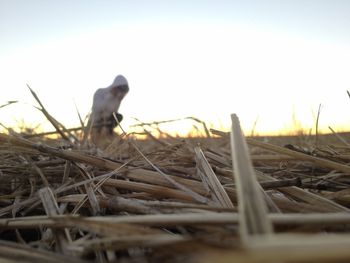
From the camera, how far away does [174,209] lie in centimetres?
65

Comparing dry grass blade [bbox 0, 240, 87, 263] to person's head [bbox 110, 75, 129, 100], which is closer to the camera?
dry grass blade [bbox 0, 240, 87, 263]

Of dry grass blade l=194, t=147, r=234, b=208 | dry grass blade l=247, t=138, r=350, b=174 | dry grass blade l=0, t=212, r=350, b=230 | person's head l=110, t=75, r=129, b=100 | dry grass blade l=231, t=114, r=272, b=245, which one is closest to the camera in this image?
dry grass blade l=231, t=114, r=272, b=245

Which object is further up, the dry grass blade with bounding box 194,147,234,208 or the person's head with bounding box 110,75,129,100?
the person's head with bounding box 110,75,129,100

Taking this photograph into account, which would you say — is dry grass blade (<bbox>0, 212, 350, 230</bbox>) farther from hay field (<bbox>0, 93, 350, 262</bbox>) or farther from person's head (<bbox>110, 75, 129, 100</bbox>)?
person's head (<bbox>110, 75, 129, 100</bbox>)

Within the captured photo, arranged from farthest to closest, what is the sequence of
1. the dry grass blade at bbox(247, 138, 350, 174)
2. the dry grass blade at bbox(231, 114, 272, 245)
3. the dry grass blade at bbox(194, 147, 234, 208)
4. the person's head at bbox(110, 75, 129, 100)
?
the person's head at bbox(110, 75, 129, 100) < the dry grass blade at bbox(247, 138, 350, 174) < the dry grass blade at bbox(194, 147, 234, 208) < the dry grass blade at bbox(231, 114, 272, 245)

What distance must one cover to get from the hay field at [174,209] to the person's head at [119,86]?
3886 millimetres

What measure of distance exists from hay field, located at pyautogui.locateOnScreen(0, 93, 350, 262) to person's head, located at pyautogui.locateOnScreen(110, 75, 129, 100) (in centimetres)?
389

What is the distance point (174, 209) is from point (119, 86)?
4745 mm

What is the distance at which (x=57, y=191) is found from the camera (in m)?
0.86

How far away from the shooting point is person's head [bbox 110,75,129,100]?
5.18 m

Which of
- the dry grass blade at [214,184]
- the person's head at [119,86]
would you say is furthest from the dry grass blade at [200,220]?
the person's head at [119,86]

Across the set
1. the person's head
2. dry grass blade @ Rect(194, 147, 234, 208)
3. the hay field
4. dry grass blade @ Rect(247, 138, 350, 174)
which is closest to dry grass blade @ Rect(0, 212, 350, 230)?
the hay field

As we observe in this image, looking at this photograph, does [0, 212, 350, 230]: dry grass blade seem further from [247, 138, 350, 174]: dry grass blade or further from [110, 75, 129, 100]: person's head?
[110, 75, 129, 100]: person's head

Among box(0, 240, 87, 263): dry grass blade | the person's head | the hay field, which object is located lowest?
box(0, 240, 87, 263): dry grass blade
